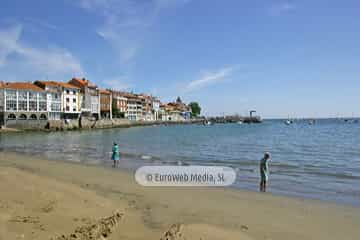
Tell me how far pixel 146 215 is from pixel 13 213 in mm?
3361

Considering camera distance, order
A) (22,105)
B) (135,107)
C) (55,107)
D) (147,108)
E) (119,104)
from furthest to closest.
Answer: (147,108) → (135,107) → (119,104) → (55,107) → (22,105)

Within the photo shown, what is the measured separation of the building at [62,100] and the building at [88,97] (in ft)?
8.72

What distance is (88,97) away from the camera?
357 feet

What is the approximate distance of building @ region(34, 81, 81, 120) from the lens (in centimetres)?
9338

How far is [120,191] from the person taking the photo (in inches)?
481

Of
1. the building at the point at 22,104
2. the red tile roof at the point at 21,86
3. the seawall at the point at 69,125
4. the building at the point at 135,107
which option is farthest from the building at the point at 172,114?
→ the red tile roof at the point at 21,86

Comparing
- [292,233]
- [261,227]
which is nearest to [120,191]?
[261,227]

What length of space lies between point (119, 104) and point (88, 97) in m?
24.9

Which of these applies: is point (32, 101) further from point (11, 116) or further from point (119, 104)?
point (119, 104)

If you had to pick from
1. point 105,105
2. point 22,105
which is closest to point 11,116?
point 22,105

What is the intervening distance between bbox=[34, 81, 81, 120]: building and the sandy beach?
8696 centimetres

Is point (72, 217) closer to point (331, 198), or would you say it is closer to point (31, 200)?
point (31, 200)

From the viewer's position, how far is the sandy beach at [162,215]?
6902 mm

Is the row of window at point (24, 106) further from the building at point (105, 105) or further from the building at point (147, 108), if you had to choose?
the building at point (147, 108)
